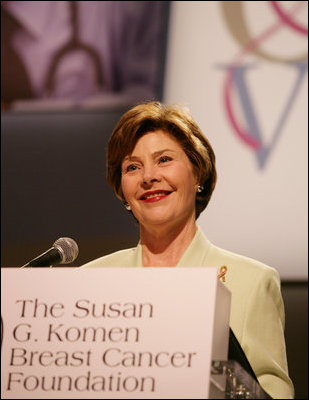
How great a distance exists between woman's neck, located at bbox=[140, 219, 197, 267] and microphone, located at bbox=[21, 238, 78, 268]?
0.33m

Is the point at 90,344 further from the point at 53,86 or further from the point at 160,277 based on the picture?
the point at 53,86

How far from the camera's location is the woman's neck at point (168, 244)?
261 centimetres

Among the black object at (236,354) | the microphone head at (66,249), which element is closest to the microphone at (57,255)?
the microphone head at (66,249)

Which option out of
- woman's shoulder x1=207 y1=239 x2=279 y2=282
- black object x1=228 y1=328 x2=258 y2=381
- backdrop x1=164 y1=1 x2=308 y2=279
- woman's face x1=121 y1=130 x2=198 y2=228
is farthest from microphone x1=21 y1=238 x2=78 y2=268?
backdrop x1=164 y1=1 x2=308 y2=279

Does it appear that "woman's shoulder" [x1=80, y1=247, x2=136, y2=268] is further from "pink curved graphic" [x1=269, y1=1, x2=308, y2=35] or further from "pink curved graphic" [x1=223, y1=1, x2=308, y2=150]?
"pink curved graphic" [x1=269, y1=1, x2=308, y2=35]

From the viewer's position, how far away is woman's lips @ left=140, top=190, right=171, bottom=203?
2541mm

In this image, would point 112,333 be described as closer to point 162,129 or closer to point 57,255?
point 57,255

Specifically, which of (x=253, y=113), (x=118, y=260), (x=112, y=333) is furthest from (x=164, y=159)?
(x=253, y=113)

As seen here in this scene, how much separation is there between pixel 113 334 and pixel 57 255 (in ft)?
2.10

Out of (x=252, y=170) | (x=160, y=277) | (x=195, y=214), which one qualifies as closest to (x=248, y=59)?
(x=252, y=170)

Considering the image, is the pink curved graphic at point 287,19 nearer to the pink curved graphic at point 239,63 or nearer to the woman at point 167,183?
the pink curved graphic at point 239,63

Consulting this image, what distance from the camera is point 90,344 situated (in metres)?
1.69

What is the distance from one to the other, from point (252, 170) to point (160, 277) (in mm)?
1914

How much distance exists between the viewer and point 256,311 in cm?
231
